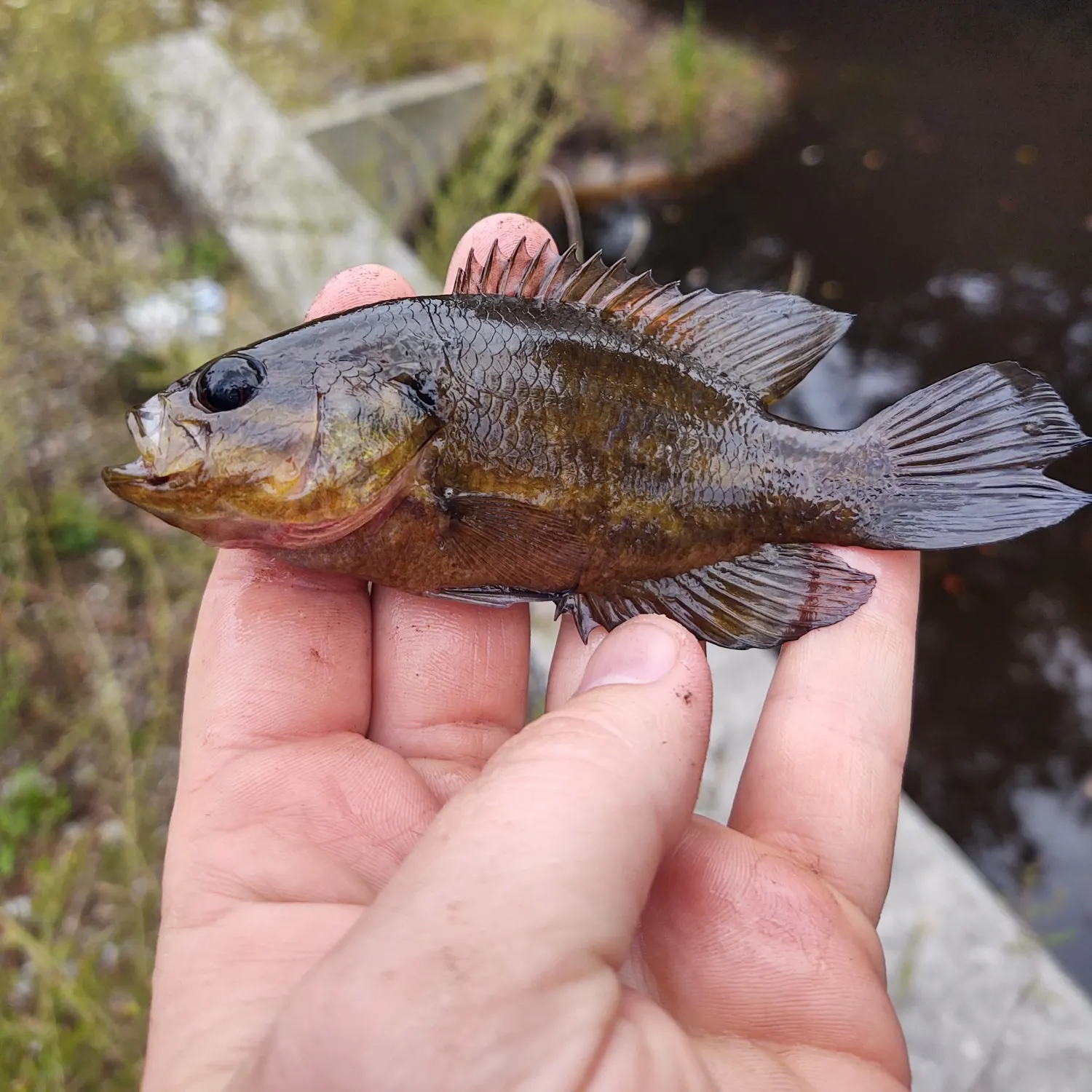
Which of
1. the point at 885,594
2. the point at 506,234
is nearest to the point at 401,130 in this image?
the point at 506,234

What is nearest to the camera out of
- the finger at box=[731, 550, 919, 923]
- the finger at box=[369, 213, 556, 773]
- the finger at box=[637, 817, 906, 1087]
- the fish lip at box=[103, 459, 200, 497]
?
the finger at box=[637, 817, 906, 1087]

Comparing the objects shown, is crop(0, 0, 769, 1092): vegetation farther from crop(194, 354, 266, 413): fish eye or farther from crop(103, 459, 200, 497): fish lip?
crop(194, 354, 266, 413): fish eye

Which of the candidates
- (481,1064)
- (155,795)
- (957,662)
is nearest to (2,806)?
(155,795)

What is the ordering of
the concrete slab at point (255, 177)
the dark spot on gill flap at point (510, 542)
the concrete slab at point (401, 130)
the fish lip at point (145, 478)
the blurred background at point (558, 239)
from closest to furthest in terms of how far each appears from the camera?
the fish lip at point (145, 478), the dark spot on gill flap at point (510, 542), the blurred background at point (558, 239), the concrete slab at point (255, 177), the concrete slab at point (401, 130)

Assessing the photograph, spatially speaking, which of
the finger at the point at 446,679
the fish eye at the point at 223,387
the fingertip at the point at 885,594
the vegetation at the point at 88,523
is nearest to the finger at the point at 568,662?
the finger at the point at 446,679

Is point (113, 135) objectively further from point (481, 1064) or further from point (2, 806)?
point (481, 1064)

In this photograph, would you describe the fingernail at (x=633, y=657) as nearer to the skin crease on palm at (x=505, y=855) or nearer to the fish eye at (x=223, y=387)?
the skin crease on palm at (x=505, y=855)

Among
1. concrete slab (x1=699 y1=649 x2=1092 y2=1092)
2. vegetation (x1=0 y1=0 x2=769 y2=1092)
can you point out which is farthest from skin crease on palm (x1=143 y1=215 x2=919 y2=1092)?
concrete slab (x1=699 y1=649 x2=1092 y2=1092)
